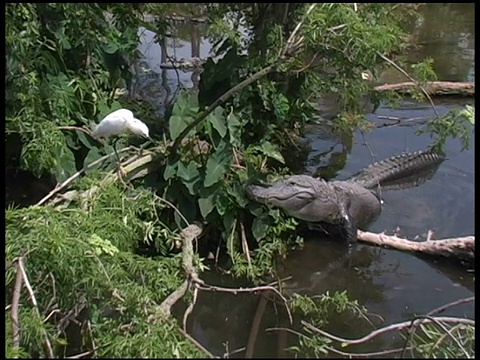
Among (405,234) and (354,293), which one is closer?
(354,293)

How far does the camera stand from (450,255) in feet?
12.5

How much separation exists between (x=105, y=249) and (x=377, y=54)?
185 cm

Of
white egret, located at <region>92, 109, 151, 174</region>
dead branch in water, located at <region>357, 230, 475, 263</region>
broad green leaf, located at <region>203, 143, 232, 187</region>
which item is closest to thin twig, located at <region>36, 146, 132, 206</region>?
white egret, located at <region>92, 109, 151, 174</region>

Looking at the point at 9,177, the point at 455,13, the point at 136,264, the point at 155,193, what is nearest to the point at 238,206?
the point at 155,193

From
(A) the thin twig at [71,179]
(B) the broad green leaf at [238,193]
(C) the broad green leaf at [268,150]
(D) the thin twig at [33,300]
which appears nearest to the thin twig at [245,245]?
(B) the broad green leaf at [238,193]

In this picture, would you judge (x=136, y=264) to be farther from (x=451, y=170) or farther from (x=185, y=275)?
(x=451, y=170)

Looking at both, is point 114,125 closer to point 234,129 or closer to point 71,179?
point 71,179

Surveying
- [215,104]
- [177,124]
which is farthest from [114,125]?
[215,104]

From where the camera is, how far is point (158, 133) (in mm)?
4289

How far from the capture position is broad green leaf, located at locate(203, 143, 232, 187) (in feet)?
12.0

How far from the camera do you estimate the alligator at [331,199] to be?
3.87 metres

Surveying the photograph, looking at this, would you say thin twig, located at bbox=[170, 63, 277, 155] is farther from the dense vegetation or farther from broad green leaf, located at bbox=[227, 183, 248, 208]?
broad green leaf, located at bbox=[227, 183, 248, 208]

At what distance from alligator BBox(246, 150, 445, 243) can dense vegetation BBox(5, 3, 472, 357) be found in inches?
3.6

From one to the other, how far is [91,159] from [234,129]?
2.51ft
